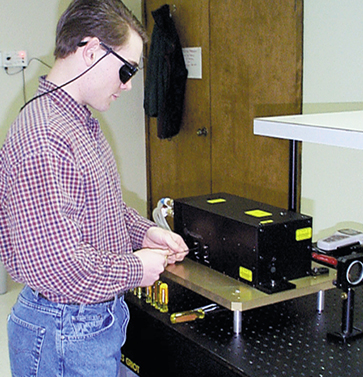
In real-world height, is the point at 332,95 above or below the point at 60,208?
above

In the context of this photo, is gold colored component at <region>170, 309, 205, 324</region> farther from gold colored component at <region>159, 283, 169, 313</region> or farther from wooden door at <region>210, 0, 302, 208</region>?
wooden door at <region>210, 0, 302, 208</region>

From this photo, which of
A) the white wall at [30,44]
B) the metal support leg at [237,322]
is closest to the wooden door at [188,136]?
the white wall at [30,44]

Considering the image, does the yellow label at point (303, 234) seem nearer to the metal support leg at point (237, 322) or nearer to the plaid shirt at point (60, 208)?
the metal support leg at point (237, 322)

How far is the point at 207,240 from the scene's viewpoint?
1.63 metres

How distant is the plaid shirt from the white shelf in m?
0.48

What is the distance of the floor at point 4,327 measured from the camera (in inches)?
74.1

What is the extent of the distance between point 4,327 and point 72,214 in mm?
2190

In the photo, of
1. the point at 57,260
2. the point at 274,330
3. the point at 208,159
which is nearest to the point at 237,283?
the point at 274,330

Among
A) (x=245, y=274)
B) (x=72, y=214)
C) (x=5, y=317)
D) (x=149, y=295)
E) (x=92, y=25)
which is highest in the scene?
(x=92, y=25)

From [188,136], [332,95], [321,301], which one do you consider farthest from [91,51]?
[188,136]

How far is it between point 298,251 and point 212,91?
222cm

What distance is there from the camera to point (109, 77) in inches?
49.9

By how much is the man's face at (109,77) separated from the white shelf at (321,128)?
42 centimetres

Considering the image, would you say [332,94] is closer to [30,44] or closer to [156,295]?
[156,295]
